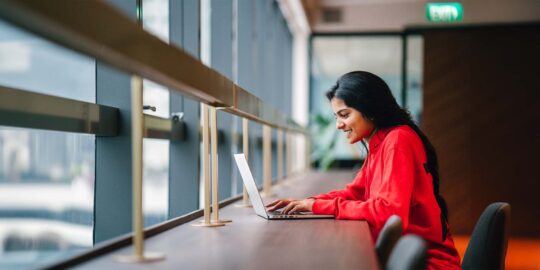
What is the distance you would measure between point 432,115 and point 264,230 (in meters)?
5.18

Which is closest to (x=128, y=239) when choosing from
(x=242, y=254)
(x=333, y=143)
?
(x=242, y=254)

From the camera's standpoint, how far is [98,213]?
2428 mm

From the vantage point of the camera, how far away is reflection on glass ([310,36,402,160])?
798 cm

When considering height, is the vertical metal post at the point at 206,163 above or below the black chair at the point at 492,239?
above

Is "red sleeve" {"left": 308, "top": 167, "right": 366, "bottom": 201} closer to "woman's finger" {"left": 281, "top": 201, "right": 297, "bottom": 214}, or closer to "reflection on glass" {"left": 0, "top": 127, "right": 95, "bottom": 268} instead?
"woman's finger" {"left": 281, "top": 201, "right": 297, "bottom": 214}

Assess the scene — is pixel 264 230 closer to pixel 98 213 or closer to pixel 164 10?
pixel 98 213

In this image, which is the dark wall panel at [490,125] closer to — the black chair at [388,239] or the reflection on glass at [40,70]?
the reflection on glass at [40,70]

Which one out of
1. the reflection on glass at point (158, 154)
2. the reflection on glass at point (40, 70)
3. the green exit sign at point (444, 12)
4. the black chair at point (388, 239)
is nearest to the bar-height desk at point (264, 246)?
the black chair at point (388, 239)

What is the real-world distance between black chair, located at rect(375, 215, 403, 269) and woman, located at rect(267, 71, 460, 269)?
33 centimetres

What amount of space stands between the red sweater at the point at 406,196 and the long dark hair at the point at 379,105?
0.06m

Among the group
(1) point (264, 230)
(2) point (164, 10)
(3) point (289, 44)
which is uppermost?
(3) point (289, 44)

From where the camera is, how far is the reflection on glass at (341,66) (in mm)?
7980

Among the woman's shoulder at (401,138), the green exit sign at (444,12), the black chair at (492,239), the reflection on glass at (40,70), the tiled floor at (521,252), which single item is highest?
the green exit sign at (444,12)

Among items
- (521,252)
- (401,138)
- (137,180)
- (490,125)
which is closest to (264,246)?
(137,180)
